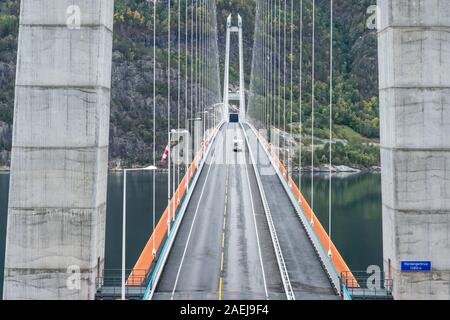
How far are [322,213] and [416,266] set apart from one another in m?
38.2

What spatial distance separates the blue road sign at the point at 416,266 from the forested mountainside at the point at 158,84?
8157 cm

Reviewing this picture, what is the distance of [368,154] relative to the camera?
104938mm

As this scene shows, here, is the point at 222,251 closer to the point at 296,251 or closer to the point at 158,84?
the point at 296,251

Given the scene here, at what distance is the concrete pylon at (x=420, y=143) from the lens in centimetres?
1964

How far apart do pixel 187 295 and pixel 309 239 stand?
10.6 m

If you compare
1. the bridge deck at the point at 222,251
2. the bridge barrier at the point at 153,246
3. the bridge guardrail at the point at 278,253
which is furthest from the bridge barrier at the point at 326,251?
the bridge barrier at the point at 153,246

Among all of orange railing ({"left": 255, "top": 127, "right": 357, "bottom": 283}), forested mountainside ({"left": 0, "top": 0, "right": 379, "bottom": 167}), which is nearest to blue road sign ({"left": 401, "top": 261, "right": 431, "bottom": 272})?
orange railing ({"left": 255, "top": 127, "right": 357, "bottom": 283})

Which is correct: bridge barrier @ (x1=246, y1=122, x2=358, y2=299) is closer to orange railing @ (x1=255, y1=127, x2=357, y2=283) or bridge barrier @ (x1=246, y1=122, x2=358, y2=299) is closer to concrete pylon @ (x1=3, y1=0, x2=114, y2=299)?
orange railing @ (x1=255, y1=127, x2=357, y2=283)

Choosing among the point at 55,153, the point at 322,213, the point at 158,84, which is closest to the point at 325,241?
the point at 55,153

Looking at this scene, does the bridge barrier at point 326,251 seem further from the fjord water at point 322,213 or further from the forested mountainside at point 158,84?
the forested mountainside at point 158,84

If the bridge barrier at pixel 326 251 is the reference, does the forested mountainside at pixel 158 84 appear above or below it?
above

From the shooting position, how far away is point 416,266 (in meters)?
19.6
